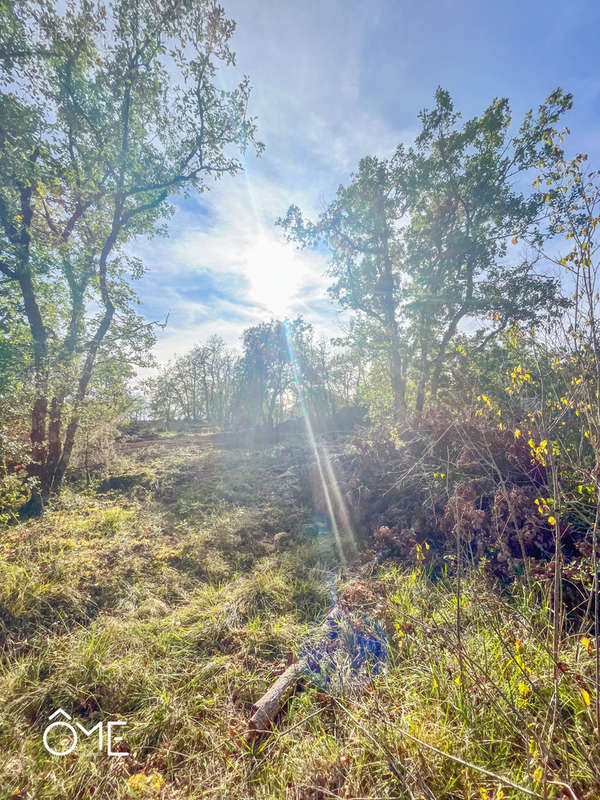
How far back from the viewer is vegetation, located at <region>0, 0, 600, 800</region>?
1.75 m

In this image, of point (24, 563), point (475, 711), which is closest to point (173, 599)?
point (24, 563)

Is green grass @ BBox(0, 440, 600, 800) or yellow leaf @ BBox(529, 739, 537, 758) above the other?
yellow leaf @ BBox(529, 739, 537, 758)

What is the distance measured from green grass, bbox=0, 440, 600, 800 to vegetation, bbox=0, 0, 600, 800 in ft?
0.07

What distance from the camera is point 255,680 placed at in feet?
7.89

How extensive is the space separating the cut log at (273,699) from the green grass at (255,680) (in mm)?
81

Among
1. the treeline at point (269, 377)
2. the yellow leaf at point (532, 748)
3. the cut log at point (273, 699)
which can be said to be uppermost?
the treeline at point (269, 377)

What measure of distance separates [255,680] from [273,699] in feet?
0.92

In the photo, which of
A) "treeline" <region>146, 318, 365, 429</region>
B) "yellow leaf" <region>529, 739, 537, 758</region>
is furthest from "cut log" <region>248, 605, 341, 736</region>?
"treeline" <region>146, 318, 365, 429</region>

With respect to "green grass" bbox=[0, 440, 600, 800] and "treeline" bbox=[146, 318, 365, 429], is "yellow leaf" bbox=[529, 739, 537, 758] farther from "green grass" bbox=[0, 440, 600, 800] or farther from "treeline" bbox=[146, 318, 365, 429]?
"treeline" bbox=[146, 318, 365, 429]

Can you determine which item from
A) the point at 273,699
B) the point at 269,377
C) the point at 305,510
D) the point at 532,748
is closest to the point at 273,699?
the point at 273,699

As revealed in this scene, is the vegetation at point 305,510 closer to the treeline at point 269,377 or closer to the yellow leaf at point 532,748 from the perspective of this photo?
the yellow leaf at point 532,748

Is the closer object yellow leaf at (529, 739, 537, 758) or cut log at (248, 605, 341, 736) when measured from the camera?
yellow leaf at (529, 739, 537, 758)

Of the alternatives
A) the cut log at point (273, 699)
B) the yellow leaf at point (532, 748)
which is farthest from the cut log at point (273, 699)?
the yellow leaf at point (532, 748)

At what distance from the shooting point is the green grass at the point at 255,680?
1.59 metres
